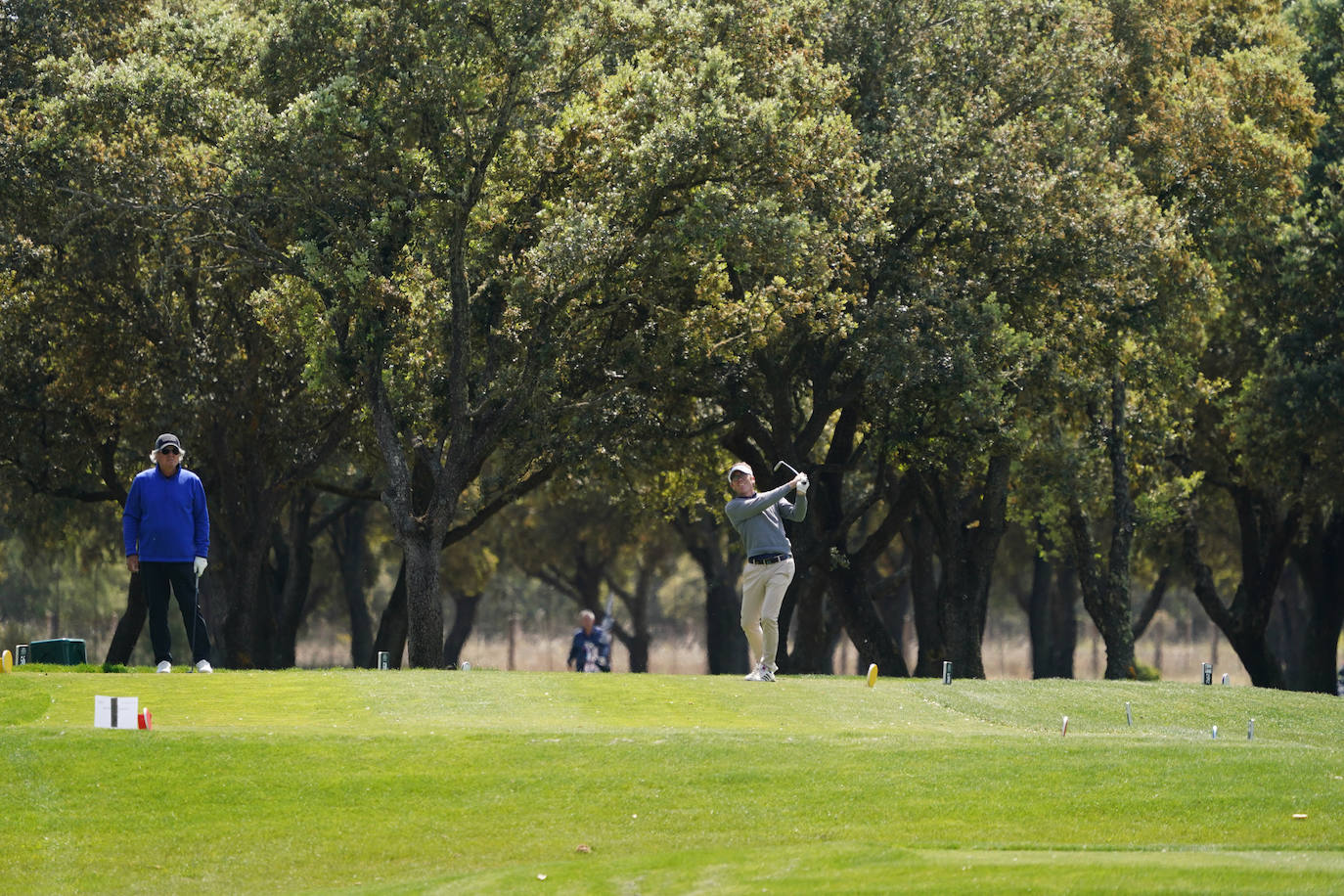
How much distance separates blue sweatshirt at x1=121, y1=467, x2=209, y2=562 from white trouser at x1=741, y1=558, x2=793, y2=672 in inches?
217

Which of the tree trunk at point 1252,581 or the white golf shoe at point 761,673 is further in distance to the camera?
the tree trunk at point 1252,581

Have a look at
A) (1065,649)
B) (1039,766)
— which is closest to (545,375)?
(1039,766)

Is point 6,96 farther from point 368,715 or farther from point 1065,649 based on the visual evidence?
point 1065,649

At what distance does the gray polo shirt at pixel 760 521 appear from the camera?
18.1m

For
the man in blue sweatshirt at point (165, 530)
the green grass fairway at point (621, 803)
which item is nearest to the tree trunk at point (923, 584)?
A: the green grass fairway at point (621, 803)

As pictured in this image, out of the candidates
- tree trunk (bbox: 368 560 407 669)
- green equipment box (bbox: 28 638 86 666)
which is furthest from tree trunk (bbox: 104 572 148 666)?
green equipment box (bbox: 28 638 86 666)

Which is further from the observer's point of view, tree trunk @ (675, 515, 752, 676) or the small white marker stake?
tree trunk @ (675, 515, 752, 676)

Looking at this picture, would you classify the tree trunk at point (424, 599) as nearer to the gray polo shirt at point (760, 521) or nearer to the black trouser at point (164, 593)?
the black trouser at point (164, 593)

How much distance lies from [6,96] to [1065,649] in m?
34.2

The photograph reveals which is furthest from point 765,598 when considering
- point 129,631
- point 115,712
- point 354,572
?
point 354,572

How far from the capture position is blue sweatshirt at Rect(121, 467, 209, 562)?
59.3ft

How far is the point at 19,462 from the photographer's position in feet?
117

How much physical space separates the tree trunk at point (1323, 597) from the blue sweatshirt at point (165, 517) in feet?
101

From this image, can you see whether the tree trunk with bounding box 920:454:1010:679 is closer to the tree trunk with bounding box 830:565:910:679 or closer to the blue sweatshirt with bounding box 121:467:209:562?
the tree trunk with bounding box 830:565:910:679
